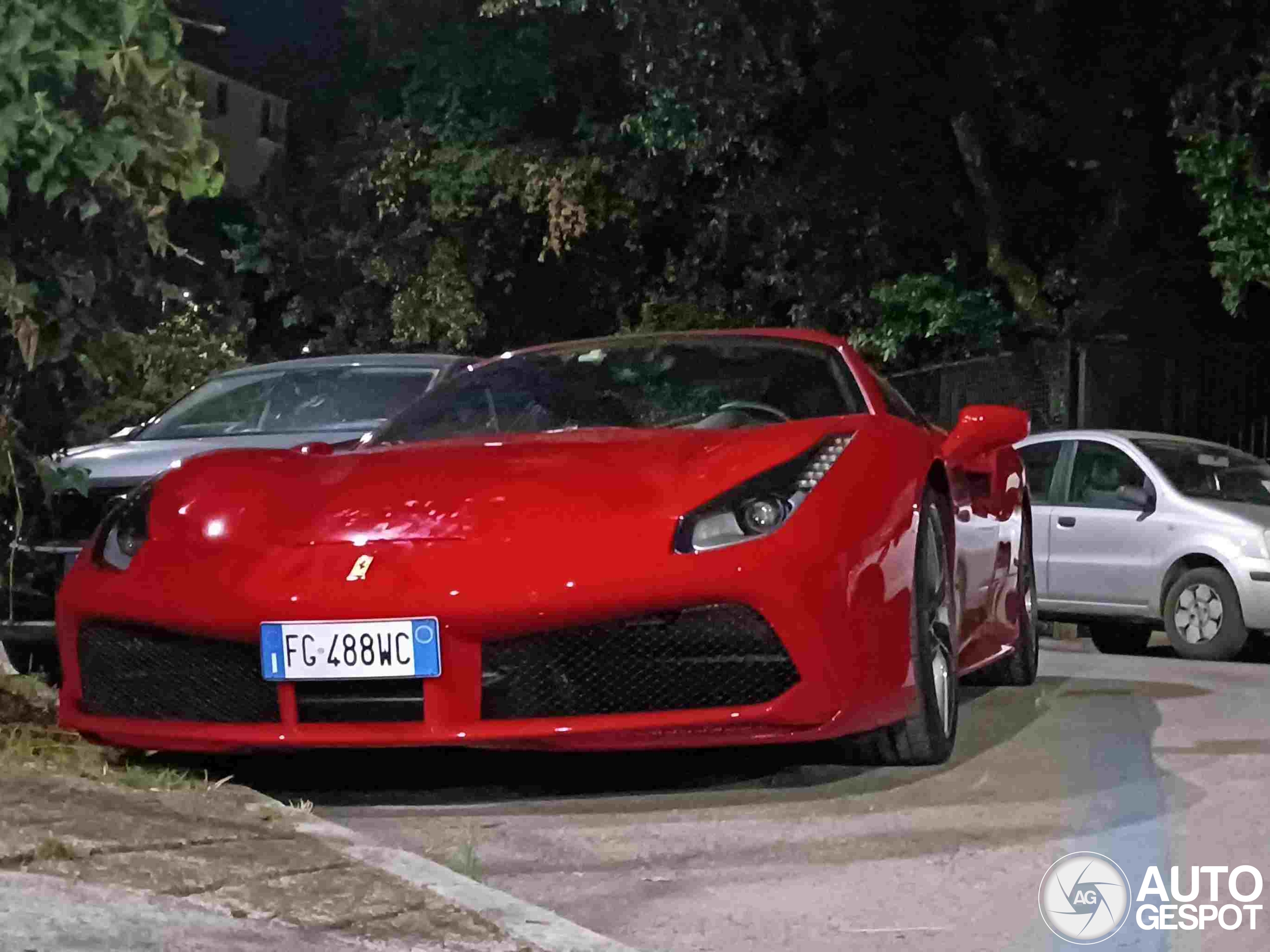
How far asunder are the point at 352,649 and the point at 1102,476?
8378mm

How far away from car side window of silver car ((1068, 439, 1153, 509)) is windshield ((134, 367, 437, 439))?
16.0 ft

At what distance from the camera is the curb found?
11.8 ft

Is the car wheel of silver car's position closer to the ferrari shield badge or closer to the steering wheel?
the steering wheel

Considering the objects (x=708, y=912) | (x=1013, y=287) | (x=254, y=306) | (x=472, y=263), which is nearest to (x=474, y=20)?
(x=472, y=263)

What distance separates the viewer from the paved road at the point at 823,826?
12.7 ft

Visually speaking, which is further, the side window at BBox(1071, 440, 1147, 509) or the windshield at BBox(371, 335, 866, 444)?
the side window at BBox(1071, 440, 1147, 509)

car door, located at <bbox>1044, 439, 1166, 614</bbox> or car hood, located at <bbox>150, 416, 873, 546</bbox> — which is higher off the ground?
car hood, located at <bbox>150, 416, 873, 546</bbox>

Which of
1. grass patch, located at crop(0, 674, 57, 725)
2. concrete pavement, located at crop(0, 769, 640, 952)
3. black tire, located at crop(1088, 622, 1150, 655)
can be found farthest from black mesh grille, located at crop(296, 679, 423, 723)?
black tire, located at crop(1088, 622, 1150, 655)

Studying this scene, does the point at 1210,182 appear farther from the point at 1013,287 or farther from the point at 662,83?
the point at 662,83

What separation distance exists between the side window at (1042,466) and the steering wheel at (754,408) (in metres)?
6.79

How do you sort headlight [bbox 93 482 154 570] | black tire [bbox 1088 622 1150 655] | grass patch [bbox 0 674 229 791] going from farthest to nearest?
black tire [bbox 1088 622 1150 655]
headlight [bbox 93 482 154 570]
grass patch [bbox 0 674 229 791]

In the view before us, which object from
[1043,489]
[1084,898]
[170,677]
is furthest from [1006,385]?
[1084,898]

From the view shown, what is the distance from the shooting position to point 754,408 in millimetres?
5973

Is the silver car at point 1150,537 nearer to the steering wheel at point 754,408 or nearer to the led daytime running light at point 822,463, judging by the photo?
the steering wheel at point 754,408
